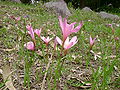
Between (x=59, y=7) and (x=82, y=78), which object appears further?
(x=59, y=7)

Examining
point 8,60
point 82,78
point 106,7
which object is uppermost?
point 8,60

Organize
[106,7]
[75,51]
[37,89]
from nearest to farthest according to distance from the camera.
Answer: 1. [37,89]
2. [75,51]
3. [106,7]

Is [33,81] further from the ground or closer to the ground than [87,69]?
further from the ground

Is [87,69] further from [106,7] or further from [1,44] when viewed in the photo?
[106,7]

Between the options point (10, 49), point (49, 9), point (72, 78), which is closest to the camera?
point (72, 78)

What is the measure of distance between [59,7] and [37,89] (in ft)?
22.9

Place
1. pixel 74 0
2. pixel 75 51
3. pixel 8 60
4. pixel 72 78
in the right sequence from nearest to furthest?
pixel 72 78, pixel 8 60, pixel 75 51, pixel 74 0

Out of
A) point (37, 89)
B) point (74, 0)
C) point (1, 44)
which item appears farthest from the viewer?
point (74, 0)

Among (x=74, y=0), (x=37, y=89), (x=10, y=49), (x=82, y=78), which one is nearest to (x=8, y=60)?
(x=10, y=49)

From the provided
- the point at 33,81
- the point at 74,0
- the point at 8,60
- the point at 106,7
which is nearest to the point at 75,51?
the point at 8,60

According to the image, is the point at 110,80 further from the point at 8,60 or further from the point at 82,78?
the point at 8,60

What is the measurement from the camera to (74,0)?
1984cm

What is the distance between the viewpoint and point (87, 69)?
1623mm

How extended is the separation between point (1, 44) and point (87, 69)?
2.93ft
